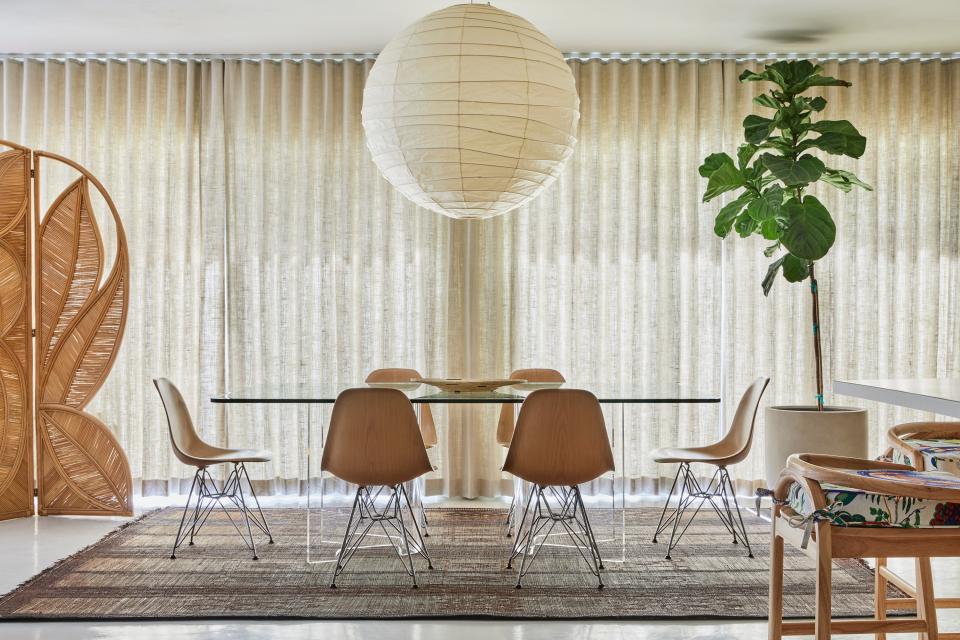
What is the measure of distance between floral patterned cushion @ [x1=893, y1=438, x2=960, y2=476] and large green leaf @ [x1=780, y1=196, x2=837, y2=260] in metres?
2.19

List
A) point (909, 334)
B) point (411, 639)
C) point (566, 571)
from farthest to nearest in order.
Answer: point (909, 334) → point (566, 571) → point (411, 639)

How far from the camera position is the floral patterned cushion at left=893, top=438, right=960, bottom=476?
7.45ft

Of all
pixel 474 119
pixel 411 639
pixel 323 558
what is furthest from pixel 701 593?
pixel 474 119

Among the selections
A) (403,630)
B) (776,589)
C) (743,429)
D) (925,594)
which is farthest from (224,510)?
(925,594)

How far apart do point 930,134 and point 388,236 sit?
11.1 ft

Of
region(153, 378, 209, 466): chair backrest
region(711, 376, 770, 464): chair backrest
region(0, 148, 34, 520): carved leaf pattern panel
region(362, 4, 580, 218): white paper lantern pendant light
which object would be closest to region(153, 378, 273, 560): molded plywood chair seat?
region(153, 378, 209, 466): chair backrest

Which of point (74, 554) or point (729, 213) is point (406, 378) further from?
point (729, 213)

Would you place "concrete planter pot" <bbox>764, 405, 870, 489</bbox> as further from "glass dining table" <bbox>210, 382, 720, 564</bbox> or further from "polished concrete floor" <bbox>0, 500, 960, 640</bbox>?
"polished concrete floor" <bbox>0, 500, 960, 640</bbox>

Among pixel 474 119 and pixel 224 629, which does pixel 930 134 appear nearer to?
pixel 474 119

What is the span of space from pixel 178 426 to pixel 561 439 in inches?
72.3

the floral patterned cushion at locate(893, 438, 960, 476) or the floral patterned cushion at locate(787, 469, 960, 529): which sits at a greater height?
the floral patterned cushion at locate(893, 438, 960, 476)

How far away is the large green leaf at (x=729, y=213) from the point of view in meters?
4.74

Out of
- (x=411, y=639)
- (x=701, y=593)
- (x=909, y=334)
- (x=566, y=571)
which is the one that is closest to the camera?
(x=411, y=639)

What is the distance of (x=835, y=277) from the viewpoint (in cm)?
540
